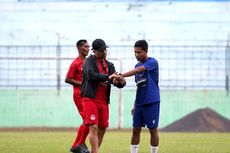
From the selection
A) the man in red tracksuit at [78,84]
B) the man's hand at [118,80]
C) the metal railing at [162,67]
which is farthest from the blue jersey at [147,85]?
the metal railing at [162,67]

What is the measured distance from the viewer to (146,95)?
13914 mm

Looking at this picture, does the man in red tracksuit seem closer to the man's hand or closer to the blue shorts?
the blue shorts

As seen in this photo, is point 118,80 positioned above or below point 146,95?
above

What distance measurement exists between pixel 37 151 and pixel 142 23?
56.3 feet

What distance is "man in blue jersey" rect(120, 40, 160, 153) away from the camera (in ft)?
45.5

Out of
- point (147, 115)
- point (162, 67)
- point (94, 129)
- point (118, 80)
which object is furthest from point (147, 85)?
point (162, 67)


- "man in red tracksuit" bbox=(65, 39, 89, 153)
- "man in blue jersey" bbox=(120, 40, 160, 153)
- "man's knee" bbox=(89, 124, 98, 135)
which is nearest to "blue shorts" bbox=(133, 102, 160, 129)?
"man in blue jersey" bbox=(120, 40, 160, 153)

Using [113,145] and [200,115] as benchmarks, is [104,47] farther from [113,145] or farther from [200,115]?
[200,115]

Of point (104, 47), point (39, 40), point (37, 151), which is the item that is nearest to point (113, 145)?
point (37, 151)

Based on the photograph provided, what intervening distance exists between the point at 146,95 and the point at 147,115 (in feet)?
1.13

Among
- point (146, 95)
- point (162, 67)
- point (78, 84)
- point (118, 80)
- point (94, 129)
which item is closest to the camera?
point (94, 129)

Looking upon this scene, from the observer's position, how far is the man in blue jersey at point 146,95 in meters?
13.9

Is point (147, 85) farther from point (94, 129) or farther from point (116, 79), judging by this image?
point (94, 129)

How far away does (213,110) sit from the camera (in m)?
29.6
